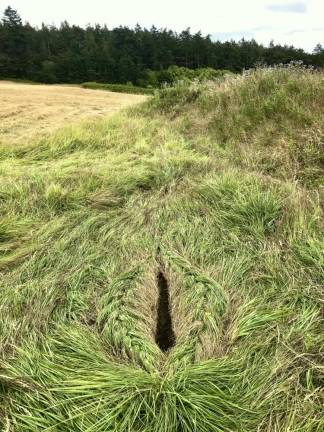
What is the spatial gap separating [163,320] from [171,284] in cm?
32

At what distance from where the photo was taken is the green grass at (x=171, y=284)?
2035 mm

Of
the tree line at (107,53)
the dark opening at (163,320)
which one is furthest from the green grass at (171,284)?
the tree line at (107,53)

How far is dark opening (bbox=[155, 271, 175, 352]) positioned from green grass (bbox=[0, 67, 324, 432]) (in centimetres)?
6

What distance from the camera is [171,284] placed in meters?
3.00

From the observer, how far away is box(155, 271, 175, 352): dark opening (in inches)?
101

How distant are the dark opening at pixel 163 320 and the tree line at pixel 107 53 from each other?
27.1 metres

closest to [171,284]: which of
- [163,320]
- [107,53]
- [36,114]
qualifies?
[163,320]

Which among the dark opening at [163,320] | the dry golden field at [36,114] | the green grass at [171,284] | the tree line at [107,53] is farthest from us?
the tree line at [107,53]

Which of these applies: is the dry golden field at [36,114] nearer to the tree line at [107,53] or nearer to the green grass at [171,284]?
the green grass at [171,284]

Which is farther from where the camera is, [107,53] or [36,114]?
[107,53]

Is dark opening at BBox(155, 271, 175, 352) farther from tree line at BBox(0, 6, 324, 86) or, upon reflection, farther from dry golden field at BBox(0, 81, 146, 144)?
tree line at BBox(0, 6, 324, 86)

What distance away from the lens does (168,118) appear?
7.79 metres

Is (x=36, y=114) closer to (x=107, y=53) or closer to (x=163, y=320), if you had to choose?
(x=163, y=320)

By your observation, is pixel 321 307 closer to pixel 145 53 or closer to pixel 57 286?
pixel 57 286
